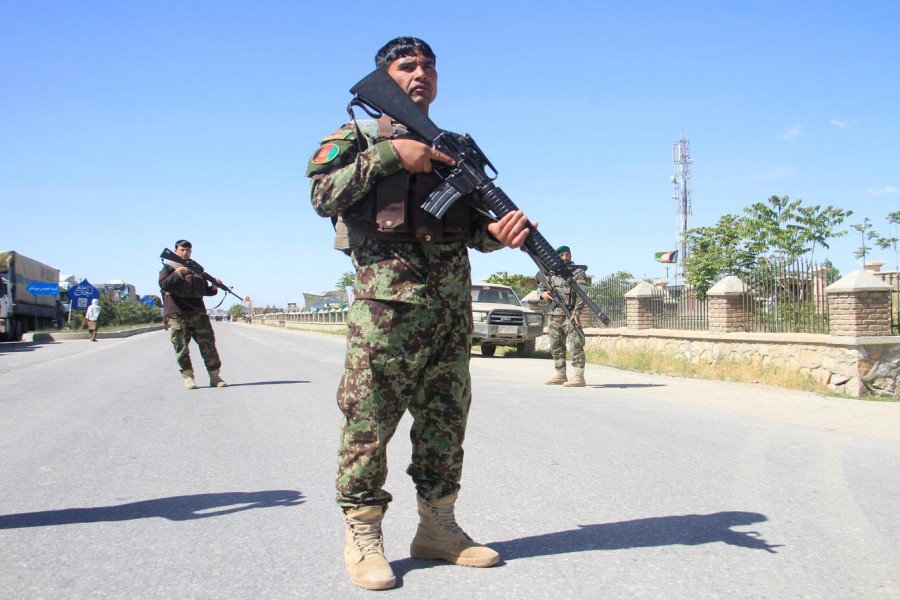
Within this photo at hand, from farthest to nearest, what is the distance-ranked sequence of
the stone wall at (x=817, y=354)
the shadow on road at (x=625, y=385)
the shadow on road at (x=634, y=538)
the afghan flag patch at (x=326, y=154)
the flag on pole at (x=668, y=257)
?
the flag on pole at (x=668, y=257)
the shadow on road at (x=625, y=385)
the stone wall at (x=817, y=354)
the shadow on road at (x=634, y=538)
the afghan flag patch at (x=326, y=154)

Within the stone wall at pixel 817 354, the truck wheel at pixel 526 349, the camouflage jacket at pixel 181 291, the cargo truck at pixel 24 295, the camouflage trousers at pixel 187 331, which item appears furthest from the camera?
the cargo truck at pixel 24 295

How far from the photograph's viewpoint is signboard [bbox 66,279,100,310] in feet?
122

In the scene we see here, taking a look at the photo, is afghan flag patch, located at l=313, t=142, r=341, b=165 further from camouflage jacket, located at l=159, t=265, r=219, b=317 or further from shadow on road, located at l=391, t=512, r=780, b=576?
camouflage jacket, located at l=159, t=265, r=219, b=317

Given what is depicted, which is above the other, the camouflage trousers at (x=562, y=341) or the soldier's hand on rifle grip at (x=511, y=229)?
the soldier's hand on rifle grip at (x=511, y=229)

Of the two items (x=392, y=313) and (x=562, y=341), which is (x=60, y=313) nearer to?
(x=562, y=341)

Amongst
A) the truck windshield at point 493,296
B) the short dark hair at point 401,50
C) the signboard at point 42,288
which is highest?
the signboard at point 42,288

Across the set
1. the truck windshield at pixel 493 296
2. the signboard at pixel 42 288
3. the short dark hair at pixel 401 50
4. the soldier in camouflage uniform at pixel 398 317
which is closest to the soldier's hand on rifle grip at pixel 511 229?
the soldier in camouflage uniform at pixel 398 317

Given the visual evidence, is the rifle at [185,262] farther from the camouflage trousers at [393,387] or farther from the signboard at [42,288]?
the signboard at [42,288]

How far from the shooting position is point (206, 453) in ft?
17.5

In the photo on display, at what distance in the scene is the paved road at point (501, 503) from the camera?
275 centimetres

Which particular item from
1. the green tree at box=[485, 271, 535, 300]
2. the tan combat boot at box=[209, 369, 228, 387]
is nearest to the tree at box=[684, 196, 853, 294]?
the green tree at box=[485, 271, 535, 300]

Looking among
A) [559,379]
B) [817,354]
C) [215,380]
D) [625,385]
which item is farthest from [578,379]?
[215,380]

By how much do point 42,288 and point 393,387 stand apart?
3381cm

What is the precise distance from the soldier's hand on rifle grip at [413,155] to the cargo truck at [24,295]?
89.2ft
